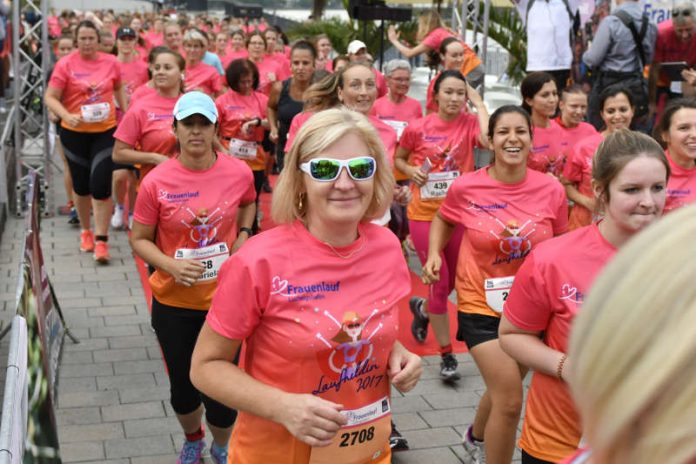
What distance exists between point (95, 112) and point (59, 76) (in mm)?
597

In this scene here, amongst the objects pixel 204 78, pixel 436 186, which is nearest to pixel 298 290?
pixel 436 186

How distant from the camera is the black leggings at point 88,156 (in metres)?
8.73

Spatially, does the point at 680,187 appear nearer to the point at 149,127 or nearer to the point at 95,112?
the point at 149,127

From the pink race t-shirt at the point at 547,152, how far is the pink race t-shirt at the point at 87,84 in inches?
166

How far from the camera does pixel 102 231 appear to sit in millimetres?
8789

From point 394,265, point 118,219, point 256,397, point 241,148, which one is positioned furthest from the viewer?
point 118,219

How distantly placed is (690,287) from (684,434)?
0.14m

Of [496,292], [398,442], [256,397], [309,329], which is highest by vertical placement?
[309,329]

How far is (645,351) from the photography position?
94cm

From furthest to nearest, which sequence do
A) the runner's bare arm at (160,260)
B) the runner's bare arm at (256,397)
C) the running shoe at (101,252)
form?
the running shoe at (101,252) < the runner's bare arm at (160,260) < the runner's bare arm at (256,397)

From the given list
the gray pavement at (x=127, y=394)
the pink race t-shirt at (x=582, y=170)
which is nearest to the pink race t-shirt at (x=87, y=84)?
the gray pavement at (x=127, y=394)

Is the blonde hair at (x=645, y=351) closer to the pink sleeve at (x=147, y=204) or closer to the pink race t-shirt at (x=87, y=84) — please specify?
the pink sleeve at (x=147, y=204)

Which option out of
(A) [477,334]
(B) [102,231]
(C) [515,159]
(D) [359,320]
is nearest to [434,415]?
(A) [477,334]

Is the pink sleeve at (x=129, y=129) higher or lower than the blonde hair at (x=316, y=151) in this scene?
lower
